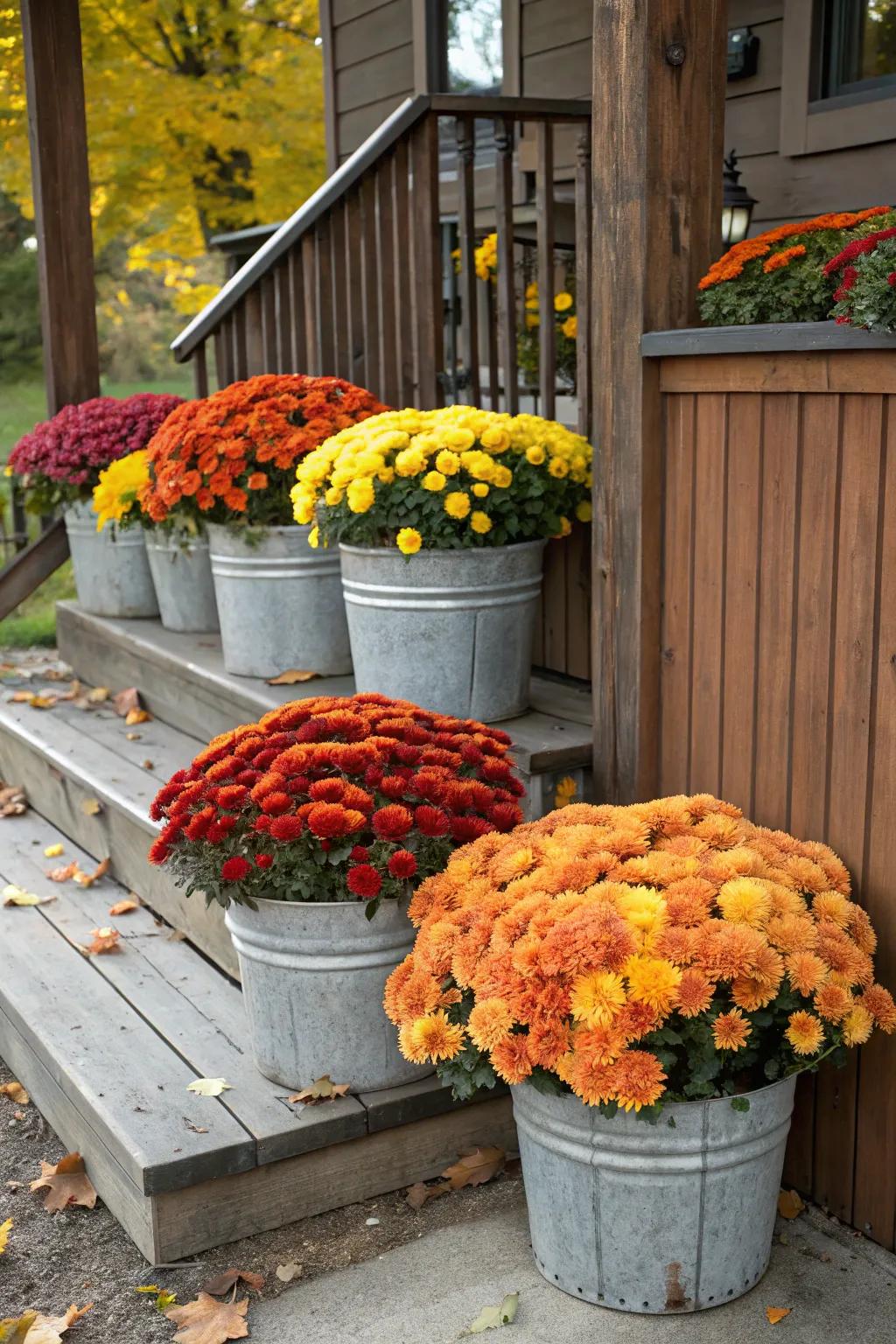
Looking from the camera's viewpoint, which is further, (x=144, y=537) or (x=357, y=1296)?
(x=144, y=537)

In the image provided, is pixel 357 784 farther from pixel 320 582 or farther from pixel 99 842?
pixel 99 842

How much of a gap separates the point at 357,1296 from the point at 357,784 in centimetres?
87

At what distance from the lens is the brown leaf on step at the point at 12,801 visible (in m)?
4.67

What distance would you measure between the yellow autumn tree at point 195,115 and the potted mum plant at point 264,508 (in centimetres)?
548

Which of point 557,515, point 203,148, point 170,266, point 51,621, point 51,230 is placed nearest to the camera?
point 557,515

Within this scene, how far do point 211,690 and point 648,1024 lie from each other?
238 centimetres

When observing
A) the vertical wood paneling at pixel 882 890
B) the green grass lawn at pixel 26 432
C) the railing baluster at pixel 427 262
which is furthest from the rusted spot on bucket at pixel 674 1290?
the green grass lawn at pixel 26 432

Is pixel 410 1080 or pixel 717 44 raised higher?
pixel 717 44

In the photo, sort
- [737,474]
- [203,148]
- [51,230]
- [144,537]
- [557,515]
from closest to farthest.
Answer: [737,474], [557,515], [144,537], [51,230], [203,148]

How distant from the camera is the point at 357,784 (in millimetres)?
2617

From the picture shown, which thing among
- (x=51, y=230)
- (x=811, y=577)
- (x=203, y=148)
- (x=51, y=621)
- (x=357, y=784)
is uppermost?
(x=203, y=148)

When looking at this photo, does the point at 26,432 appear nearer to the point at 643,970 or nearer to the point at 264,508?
the point at 264,508

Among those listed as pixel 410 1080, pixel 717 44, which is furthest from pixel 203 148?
pixel 410 1080

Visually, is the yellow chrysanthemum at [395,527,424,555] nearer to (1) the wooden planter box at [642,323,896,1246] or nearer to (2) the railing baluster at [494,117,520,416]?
(1) the wooden planter box at [642,323,896,1246]
